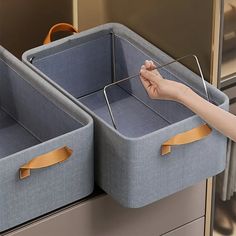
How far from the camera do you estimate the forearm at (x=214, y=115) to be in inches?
64.6

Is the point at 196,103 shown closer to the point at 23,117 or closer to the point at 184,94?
the point at 184,94

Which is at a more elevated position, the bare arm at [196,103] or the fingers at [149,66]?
the fingers at [149,66]

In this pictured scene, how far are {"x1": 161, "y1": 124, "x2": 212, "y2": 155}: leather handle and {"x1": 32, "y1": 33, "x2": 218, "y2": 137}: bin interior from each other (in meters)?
0.15

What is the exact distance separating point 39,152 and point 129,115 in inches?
14.3

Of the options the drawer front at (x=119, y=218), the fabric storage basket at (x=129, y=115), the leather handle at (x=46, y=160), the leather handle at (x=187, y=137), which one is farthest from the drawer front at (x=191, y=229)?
the leather handle at (x=46, y=160)

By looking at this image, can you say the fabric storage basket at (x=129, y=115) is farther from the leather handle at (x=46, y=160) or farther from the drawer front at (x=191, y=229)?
the drawer front at (x=191, y=229)

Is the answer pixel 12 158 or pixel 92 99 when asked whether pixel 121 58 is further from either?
pixel 12 158

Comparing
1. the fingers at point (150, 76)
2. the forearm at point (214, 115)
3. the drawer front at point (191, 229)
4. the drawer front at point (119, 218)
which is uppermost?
the fingers at point (150, 76)

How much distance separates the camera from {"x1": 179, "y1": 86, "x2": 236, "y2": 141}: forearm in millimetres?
1642

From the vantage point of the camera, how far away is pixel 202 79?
5.80 feet

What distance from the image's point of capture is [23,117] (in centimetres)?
191

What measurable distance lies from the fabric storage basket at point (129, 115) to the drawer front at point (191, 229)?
220mm

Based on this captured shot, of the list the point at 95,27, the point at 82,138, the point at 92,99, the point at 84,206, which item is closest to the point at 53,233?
the point at 84,206

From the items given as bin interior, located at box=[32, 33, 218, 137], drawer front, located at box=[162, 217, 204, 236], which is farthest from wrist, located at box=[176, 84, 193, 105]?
drawer front, located at box=[162, 217, 204, 236]
